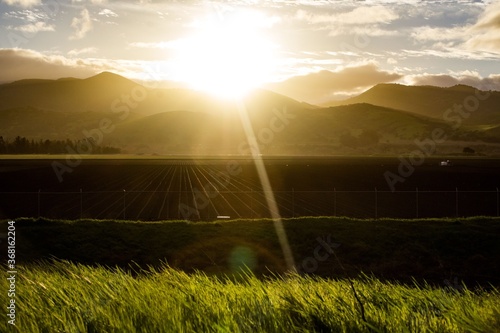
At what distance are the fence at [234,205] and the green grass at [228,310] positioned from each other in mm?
35118

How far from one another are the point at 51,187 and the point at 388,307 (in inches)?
2834

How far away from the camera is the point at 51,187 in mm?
74000

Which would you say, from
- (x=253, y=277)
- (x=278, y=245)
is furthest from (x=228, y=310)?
(x=278, y=245)

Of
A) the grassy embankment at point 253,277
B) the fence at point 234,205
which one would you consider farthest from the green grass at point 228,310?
the fence at point 234,205

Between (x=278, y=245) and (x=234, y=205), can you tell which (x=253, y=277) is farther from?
(x=234, y=205)

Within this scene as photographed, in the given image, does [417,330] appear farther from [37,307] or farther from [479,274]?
[479,274]

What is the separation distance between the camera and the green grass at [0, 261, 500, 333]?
634 cm

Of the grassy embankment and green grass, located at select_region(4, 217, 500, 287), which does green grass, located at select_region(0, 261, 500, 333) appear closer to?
the grassy embankment

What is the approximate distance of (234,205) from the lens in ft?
182

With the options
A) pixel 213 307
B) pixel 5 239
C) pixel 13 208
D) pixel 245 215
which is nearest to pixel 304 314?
pixel 213 307

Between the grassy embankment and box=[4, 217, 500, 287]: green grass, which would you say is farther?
box=[4, 217, 500, 287]: green grass

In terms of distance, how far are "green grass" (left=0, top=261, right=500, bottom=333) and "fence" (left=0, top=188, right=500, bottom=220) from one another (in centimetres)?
3512

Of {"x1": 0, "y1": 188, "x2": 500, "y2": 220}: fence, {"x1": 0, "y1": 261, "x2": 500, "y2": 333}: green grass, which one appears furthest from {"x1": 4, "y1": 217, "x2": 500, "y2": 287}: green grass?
{"x1": 0, "y1": 261, "x2": 500, "y2": 333}: green grass

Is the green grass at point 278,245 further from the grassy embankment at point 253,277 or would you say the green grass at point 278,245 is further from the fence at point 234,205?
the fence at point 234,205
